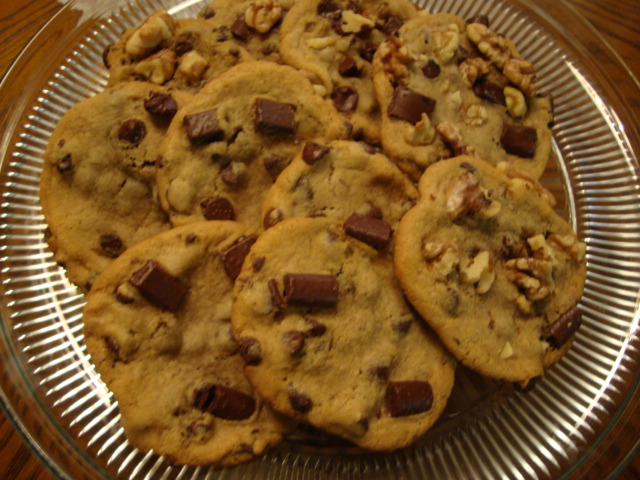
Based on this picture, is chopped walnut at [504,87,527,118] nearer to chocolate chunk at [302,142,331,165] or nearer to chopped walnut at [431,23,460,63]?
chopped walnut at [431,23,460,63]

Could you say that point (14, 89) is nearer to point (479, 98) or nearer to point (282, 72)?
point (282, 72)

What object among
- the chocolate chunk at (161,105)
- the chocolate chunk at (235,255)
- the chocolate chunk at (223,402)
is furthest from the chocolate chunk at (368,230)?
the chocolate chunk at (161,105)

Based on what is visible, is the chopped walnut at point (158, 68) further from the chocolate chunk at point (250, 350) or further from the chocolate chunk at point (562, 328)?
the chocolate chunk at point (562, 328)

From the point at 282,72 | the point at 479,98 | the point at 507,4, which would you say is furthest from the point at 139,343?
the point at 507,4

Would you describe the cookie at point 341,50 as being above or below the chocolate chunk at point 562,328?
above

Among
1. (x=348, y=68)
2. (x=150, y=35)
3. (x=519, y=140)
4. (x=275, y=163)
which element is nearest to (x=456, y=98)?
(x=519, y=140)

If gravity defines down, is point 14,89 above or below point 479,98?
below
